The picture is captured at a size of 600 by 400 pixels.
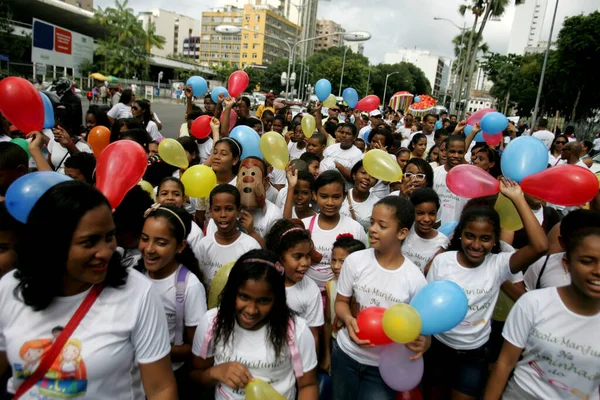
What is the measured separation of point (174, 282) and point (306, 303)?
0.78 m

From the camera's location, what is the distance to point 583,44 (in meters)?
22.9

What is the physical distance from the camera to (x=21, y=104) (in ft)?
10.8

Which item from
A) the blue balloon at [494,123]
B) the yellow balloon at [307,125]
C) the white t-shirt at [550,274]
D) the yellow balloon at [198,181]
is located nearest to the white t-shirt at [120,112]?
the yellow balloon at [307,125]

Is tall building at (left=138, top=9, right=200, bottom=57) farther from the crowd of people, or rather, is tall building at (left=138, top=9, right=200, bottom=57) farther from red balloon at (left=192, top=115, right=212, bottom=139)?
the crowd of people

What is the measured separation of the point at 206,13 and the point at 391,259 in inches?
4300

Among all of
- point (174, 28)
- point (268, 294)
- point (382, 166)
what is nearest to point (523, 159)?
point (382, 166)

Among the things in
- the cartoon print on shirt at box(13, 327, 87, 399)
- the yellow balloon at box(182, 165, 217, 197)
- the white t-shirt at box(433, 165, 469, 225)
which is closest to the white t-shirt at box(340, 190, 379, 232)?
the white t-shirt at box(433, 165, 469, 225)

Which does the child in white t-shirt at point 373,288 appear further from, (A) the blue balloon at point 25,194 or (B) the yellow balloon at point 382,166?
(A) the blue balloon at point 25,194

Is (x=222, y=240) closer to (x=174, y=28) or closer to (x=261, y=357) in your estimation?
(x=261, y=357)

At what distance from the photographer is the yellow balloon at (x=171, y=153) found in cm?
400

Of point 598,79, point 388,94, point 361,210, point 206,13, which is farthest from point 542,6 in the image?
point 361,210

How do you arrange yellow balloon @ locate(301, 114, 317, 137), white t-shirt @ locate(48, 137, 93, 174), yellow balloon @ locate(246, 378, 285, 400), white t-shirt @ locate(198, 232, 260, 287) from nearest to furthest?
yellow balloon @ locate(246, 378, 285, 400)
white t-shirt @ locate(198, 232, 260, 287)
white t-shirt @ locate(48, 137, 93, 174)
yellow balloon @ locate(301, 114, 317, 137)

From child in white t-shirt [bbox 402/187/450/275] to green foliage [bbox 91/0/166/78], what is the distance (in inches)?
1941

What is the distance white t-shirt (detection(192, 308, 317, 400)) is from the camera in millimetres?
1851
